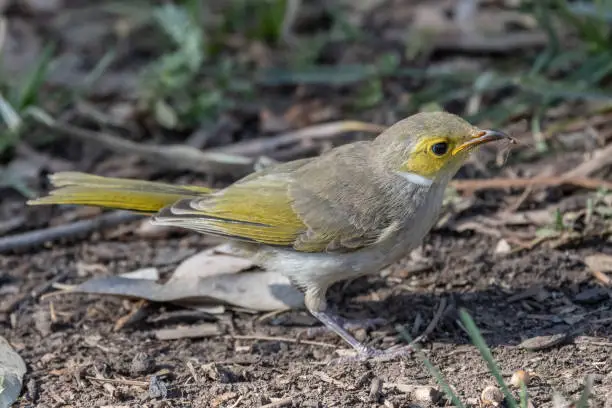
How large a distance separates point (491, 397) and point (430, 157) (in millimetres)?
1420

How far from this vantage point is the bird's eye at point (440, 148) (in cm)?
524

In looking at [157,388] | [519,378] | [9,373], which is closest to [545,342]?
[519,378]

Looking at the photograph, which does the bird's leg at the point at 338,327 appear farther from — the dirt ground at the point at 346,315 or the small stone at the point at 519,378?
the small stone at the point at 519,378

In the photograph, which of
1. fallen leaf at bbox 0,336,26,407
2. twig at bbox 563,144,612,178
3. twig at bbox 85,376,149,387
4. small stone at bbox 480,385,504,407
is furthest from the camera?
twig at bbox 563,144,612,178

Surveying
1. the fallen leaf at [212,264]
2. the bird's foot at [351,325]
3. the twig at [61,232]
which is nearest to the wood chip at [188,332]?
the fallen leaf at [212,264]

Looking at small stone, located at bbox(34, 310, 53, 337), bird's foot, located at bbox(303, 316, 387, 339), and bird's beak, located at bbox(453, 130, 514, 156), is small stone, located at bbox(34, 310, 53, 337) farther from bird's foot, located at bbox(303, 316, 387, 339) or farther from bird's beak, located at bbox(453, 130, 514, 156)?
bird's beak, located at bbox(453, 130, 514, 156)

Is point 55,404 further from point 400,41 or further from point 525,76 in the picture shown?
point 400,41

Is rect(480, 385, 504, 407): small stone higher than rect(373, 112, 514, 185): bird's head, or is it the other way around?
rect(373, 112, 514, 185): bird's head

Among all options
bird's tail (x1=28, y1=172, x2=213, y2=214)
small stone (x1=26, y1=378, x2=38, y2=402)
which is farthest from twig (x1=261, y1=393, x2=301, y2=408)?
bird's tail (x1=28, y1=172, x2=213, y2=214)

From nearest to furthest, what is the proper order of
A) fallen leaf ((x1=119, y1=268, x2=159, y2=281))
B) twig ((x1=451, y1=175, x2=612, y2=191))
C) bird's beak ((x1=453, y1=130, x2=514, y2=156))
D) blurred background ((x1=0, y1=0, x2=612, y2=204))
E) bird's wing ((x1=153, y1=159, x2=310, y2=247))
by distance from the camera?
bird's beak ((x1=453, y1=130, x2=514, y2=156)) < bird's wing ((x1=153, y1=159, x2=310, y2=247)) < fallen leaf ((x1=119, y1=268, x2=159, y2=281)) < twig ((x1=451, y1=175, x2=612, y2=191)) < blurred background ((x1=0, y1=0, x2=612, y2=204))

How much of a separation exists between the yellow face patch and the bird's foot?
956 millimetres

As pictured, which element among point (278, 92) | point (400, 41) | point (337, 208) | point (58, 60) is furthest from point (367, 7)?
point (337, 208)

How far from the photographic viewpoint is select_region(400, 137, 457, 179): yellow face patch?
17.2ft

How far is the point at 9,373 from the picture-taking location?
503 cm
